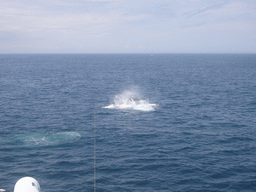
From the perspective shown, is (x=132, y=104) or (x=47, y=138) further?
(x=132, y=104)

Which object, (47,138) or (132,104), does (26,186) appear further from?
(132,104)

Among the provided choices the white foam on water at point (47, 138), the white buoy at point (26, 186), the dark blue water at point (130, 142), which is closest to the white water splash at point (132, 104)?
the dark blue water at point (130, 142)

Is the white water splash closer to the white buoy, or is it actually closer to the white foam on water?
the white foam on water

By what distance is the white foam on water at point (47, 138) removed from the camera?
170 ft

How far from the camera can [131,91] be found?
375 feet

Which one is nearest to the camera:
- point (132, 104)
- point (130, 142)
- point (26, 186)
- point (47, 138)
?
point (26, 186)

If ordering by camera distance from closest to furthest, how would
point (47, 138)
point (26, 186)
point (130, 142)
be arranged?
point (26, 186)
point (130, 142)
point (47, 138)

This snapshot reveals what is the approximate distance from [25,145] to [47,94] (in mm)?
51897

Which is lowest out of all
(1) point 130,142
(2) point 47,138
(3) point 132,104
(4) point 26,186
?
(1) point 130,142

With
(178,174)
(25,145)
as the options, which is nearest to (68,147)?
(25,145)

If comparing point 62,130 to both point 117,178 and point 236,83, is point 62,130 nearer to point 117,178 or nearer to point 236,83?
point 117,178

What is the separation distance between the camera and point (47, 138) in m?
54.0

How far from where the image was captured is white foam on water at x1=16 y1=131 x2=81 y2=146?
170ft

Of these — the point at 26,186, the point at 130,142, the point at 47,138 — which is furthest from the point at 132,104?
the point at 26,186
